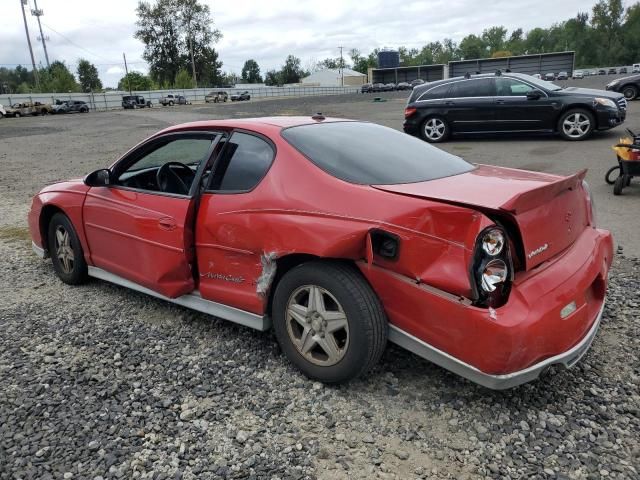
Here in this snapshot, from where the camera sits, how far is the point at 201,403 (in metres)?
2.85

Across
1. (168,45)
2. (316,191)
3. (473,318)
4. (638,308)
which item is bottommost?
(638,308)

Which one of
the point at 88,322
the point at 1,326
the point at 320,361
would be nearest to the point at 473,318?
the point at 320,361

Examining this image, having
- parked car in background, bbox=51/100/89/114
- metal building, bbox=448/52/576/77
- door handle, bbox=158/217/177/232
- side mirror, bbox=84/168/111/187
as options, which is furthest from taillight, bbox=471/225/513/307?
metal building, bbox=448/52/576/77

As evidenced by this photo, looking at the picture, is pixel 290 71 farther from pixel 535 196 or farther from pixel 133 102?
pixel 535 196

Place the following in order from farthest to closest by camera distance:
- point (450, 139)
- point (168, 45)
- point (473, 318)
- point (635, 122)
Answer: point (168, 45) < point (635, 122) < point (450, 139) < point (473, 318)

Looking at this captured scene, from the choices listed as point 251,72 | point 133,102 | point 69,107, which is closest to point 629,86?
point 69,107

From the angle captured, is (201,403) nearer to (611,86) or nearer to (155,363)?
(155,363)

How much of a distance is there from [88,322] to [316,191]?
2177 millimetres

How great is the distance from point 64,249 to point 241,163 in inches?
88.7

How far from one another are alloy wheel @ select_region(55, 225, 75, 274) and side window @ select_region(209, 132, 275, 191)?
1922 mm

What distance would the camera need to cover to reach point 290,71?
122062 mm

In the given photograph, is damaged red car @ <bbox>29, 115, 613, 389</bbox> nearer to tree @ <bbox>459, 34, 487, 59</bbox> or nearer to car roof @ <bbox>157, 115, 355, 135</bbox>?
car roof @ <bbox>157, 115, 355, 135</bbox>

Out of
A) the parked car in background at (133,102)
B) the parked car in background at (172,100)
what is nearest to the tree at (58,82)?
the parked car in background at (172,100)

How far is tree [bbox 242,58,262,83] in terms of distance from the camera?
451 feet
